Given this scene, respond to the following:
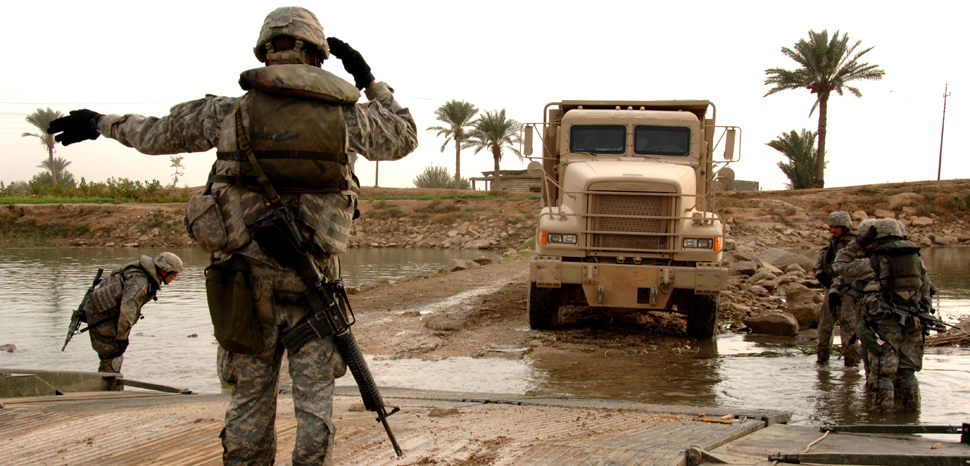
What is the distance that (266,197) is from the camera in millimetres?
3029

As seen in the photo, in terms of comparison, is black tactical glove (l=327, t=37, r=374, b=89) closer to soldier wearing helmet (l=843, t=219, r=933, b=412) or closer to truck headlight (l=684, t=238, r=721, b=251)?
soldier wearing helmet (l=843, t=219, r=933, b=412)

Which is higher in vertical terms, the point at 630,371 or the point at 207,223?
the point at 207,223

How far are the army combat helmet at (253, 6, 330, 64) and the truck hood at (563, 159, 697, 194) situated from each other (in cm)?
580

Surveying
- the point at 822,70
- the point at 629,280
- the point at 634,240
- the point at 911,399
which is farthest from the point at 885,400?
the point at 822,70

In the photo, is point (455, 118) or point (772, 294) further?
point (455, 118)

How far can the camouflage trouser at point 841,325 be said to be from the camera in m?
7.38

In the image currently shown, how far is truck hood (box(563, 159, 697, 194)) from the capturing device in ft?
27.8

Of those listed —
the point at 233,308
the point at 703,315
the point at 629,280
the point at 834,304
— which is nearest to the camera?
the point at 233,308

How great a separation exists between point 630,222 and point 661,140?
67.5 inches

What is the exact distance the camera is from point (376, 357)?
8.20m

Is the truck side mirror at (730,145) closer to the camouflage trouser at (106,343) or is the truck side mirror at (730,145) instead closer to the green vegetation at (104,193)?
the camouflage trouser at (106,343)

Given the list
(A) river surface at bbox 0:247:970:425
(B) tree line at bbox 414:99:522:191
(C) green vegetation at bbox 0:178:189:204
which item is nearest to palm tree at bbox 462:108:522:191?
(B) tree line at bbox 414:99:522:191

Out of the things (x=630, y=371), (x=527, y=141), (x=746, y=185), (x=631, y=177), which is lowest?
(x=630, y=371)

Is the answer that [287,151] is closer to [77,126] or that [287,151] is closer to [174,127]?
[174,127]
